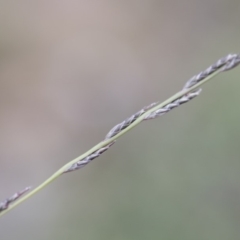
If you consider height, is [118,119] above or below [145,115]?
above

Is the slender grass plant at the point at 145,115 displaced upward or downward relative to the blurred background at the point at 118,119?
downward

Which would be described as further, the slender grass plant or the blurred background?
the blurred background

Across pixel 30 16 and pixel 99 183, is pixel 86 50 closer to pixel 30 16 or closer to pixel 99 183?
pixel 30 16

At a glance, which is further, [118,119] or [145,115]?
[118,119]

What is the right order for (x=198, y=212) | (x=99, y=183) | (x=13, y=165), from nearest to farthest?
(x=198, y=212) → (x=99, y=183) → (x=13, y=165)

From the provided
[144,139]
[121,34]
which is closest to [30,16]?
[121,34]

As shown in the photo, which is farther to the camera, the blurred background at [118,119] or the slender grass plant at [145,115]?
the blurred background at [118,119]

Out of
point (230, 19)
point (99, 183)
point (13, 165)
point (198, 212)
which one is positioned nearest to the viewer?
point (198, 212)

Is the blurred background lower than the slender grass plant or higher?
higher
